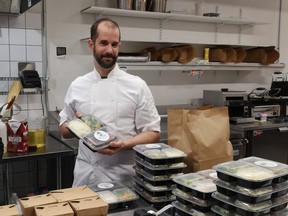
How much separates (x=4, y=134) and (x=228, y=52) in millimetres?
2830

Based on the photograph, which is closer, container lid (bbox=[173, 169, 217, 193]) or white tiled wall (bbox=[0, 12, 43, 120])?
container lid (bbox=[173, 169, 217, 193])

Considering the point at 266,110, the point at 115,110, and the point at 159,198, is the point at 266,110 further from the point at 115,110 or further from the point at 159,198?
the point at 159,198

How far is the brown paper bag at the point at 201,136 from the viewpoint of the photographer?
165cm

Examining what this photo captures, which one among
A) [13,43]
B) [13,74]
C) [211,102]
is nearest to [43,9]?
[13,43]

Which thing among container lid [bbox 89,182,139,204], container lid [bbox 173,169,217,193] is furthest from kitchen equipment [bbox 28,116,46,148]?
Result: container lid [bbox 173,169,217,193]

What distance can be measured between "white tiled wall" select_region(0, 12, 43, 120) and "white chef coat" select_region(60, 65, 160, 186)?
142cm

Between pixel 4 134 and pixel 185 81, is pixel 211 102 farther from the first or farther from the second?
pixel 4 134

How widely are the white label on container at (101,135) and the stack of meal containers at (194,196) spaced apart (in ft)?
1.37

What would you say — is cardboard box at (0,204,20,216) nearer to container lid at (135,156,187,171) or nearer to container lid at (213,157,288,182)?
container lid at (135,156,187,171)

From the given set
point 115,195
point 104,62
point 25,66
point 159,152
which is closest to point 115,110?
point 104,62

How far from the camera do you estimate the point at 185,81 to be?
4.21 m

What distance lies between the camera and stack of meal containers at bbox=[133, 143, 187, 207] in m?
1.48

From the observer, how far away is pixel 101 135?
1611mm

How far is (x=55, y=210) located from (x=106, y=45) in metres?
0.99
